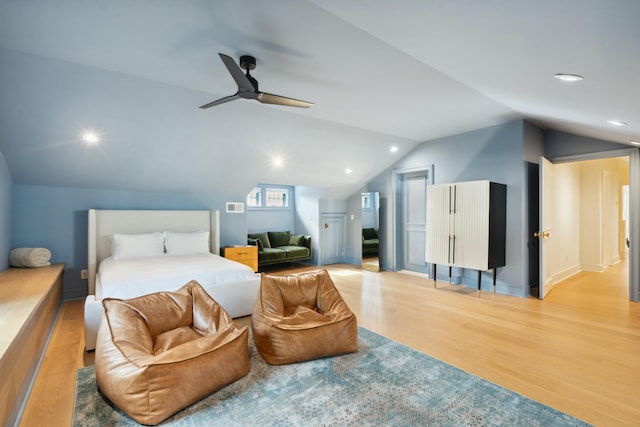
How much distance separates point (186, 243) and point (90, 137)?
74.4 inches

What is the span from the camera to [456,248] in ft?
15.8

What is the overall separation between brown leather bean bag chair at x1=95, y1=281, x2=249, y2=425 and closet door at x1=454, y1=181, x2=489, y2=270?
3.53 m

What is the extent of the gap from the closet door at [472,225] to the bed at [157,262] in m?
2.98

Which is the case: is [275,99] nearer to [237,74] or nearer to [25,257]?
[237,74]

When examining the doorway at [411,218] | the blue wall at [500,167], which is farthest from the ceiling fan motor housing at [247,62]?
the doorway at [411,218]

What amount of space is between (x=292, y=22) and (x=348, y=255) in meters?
5.84

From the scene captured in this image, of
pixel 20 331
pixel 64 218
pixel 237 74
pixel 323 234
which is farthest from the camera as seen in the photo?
pixel 323 234

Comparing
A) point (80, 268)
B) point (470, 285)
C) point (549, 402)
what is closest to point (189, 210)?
point (80, 268)

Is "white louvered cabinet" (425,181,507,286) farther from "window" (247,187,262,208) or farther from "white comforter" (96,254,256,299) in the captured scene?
"window" (247,187,262,208)

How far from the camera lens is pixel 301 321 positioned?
272cm

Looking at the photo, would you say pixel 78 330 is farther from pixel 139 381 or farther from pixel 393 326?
pixel 393 326

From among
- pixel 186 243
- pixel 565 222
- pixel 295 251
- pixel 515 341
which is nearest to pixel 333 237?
pixel 295 251

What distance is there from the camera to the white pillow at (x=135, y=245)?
445 centimetres

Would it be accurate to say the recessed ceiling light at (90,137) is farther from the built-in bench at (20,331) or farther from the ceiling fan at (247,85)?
the ceiling fan at (247,85)
